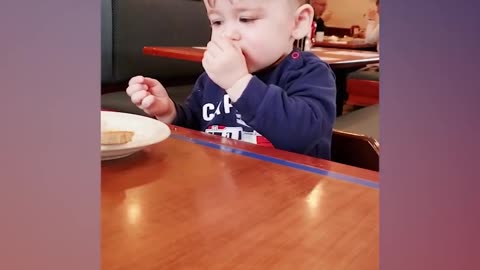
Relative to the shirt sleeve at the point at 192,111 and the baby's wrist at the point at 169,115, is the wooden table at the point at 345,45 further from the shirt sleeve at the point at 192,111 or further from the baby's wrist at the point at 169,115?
the baby's wrist at the point at 169,115

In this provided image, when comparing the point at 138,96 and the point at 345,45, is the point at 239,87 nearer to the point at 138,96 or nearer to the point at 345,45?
the point at 138,96

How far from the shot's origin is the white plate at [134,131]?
1.90 feet

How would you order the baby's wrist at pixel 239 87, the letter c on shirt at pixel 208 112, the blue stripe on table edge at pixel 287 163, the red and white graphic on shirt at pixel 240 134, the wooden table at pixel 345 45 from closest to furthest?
the blue stripe on table edge at pixel 287 163, the baby's wrist at pixel 239 87, the red and white graphic on shirt at pixel 240 134, the letter c on shirt at pixel 208 112, the wooden table at pixel 345 45

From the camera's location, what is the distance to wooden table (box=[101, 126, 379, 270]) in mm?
344

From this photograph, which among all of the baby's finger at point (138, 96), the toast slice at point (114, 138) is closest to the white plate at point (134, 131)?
the toast slice at point (114, 138)

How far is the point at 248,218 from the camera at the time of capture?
421 mm

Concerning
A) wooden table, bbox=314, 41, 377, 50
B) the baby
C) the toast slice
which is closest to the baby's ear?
the baby

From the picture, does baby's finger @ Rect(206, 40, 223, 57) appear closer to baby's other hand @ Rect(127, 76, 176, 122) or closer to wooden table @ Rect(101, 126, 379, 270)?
baby's other hand @ Rect(127, 76, 176, 122)

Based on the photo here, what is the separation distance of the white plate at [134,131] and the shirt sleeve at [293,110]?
19 cm

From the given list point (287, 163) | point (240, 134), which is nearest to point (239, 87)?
point (240, 134)
